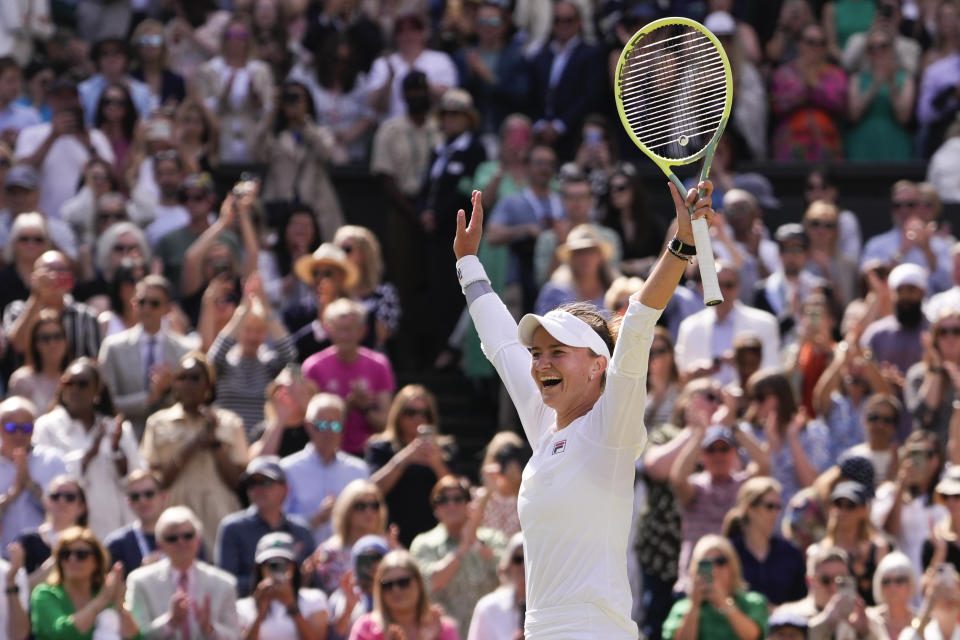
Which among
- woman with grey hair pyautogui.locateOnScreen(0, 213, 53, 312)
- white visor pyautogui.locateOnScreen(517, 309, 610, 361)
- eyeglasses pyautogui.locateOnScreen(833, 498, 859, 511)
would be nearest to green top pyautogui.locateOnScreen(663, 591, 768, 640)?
eyeglasses pyautogui.locateOnScreen(833, 498, 859, 511)

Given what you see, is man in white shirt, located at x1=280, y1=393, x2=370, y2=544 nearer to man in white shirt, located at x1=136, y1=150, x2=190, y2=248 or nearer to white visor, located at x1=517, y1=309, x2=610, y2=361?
man in white shirt, located at x1=136, y1=150, x2=190, y2=248

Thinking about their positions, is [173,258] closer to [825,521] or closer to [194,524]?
[194,524]

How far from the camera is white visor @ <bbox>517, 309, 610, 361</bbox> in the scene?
5.54 m

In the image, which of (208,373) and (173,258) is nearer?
(208,373)

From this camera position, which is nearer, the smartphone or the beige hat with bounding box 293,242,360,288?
the smartphone

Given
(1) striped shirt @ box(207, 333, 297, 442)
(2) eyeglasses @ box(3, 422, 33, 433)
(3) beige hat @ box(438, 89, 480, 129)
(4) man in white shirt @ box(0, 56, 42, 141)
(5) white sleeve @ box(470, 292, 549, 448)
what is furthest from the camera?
(4) man in white shirt @ box(0, 56, 42, 141)

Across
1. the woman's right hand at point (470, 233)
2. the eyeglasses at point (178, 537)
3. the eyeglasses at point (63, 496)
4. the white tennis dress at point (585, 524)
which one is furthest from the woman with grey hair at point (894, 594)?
the white tennis dress at point (585, 524)

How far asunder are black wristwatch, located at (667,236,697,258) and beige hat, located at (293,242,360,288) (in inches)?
305

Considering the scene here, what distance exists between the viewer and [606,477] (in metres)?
5.54

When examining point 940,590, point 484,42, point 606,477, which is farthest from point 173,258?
point 606,477

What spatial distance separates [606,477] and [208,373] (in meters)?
6.06

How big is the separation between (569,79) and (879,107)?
2538 millimetres

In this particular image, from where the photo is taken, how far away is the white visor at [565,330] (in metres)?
5.54

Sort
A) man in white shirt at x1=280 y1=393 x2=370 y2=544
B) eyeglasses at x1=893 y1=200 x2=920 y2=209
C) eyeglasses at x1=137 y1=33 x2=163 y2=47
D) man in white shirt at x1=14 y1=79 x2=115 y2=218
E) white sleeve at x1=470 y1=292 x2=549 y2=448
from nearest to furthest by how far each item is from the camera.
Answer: white sleeve at x1=470 y1=292 x2=549 y2=448, man in white shirt at x1=280 y1=393 x2=370 y2=544, eyeglasses at x1=893 y1=200 x2=920 y2=209, man in white shirt at x1=14 y1=79 x2=115 y2=218, eyeglasses at x1=137 y1=33 x2=163 y2=47
